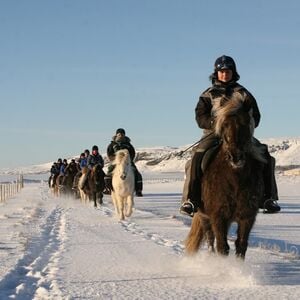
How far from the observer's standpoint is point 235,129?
21.8ft

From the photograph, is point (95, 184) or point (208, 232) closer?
point (208, 232)

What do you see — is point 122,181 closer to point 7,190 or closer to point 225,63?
point 225,63

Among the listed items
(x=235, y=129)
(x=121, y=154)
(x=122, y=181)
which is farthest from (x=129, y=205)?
(x=235, y=129)

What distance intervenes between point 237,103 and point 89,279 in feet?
8.77

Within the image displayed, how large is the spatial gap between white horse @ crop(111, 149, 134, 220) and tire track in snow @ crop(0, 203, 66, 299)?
5.36 metres

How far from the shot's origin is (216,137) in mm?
7336

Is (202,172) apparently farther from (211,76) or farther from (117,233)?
(117,233)

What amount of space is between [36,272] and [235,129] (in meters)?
2.98

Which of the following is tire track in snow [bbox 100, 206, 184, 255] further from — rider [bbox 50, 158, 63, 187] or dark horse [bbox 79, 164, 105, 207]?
rider [bbox 50, 158, 63, 187]

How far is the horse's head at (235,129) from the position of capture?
6.61 metres

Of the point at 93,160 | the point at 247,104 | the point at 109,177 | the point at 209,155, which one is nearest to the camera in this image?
the point at 247,104

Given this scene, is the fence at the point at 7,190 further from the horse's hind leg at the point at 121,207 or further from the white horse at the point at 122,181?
the horse's hind leg at the point at 121,207

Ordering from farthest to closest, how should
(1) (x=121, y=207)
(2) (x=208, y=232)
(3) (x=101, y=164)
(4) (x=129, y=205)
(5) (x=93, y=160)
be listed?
(5) (x=93, y=160) → (3) (x=101, y=164) → (4) (x=129, y=205) → (1) (x=121, y=207) → (2) (x=208, y=232)

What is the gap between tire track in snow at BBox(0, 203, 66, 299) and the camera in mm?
6152
